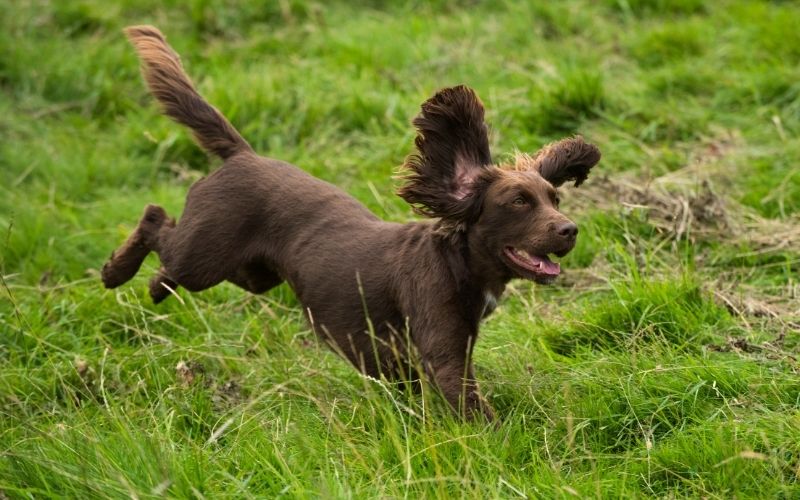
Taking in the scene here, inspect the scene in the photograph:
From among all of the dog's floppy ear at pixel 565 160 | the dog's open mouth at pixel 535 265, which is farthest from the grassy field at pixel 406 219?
the dog's floppy ear at pixel 565 160

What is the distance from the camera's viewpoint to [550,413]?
424 centimetres

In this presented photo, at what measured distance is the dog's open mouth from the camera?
4097mm

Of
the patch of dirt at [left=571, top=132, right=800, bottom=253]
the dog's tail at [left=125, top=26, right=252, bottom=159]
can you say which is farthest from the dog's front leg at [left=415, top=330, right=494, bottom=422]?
the patch of dirt at [left=571, top=132, right=800, bottom=253]

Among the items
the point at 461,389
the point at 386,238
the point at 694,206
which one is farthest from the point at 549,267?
the point at 694,206

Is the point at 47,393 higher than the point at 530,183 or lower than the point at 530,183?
lower

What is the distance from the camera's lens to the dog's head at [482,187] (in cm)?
413

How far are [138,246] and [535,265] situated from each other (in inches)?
74.9

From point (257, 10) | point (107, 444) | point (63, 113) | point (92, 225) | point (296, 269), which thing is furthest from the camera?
point (257, 10)

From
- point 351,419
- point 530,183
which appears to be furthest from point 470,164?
point 351,419

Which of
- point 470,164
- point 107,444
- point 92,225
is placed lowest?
point 92,225

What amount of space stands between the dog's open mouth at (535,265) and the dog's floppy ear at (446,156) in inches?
10.7

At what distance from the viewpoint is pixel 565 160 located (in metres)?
4.54

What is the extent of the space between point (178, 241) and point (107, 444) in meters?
1.21

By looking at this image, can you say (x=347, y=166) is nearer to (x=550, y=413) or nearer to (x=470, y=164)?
(x=470, y=164)
